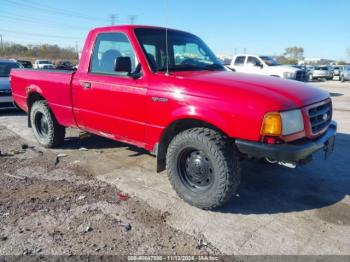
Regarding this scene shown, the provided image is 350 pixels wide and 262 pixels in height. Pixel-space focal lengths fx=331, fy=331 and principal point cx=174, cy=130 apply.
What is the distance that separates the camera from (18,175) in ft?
15.1

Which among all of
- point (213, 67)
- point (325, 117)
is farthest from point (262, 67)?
point (325, 117)

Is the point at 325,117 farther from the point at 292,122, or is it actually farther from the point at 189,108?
the point at 189,108

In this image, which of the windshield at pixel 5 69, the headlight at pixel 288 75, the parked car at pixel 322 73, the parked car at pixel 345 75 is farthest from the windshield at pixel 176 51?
the parked car at pixel 322 73

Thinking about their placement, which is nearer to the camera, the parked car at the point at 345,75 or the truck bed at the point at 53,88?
the truck bed at the point at 53,88

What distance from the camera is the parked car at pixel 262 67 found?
53.7ft

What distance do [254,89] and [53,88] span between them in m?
3.41

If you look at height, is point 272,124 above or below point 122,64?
below

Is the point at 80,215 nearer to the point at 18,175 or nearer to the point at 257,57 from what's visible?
the point at 18,175

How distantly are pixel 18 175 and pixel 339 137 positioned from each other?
19.8 feet

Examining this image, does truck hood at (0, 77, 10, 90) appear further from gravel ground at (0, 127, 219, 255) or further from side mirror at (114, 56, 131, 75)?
side mirror at (114, 56, 131, 75)

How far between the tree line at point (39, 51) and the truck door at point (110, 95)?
213 feet

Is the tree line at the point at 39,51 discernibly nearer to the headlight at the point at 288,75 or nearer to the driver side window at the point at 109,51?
the headlight at the point at 288,75

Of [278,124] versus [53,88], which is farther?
[53,88]

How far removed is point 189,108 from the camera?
3482 millimetres
